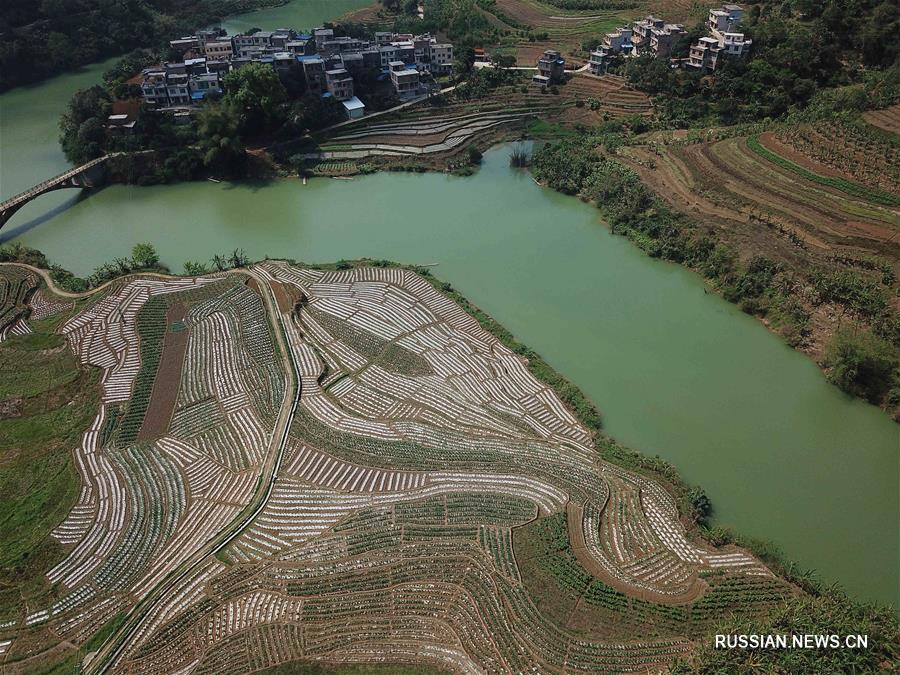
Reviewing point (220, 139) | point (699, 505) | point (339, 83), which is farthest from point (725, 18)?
point (699, 505)

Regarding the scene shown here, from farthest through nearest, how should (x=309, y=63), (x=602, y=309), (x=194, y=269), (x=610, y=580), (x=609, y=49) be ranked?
(x=609, y=49)
(x=309, y=63)
(x=194, y=269)
(x=602, y=309)
(x=610, y=580)

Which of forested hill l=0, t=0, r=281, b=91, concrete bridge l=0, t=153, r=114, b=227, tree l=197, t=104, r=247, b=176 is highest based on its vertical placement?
forested hill l=0, t=0, r=281, b=91

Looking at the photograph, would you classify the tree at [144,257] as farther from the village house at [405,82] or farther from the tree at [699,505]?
the tree at [699,505]

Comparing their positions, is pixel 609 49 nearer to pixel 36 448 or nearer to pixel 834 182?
pixel 834 182

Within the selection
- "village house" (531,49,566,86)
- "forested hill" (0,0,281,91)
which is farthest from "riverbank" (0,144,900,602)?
"forested hill" (0,0,281,91)

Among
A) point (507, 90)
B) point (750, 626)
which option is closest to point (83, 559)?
point (750, 626)

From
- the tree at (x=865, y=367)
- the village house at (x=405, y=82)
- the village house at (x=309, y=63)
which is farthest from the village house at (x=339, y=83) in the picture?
the tree at (x=865, y=367)

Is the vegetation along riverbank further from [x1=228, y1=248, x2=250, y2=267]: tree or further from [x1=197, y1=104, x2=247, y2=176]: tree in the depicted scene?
[x1=197, y1=104, x2=247, y2=176]: tree

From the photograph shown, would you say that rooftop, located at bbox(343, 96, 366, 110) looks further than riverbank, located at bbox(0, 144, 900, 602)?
Yes
